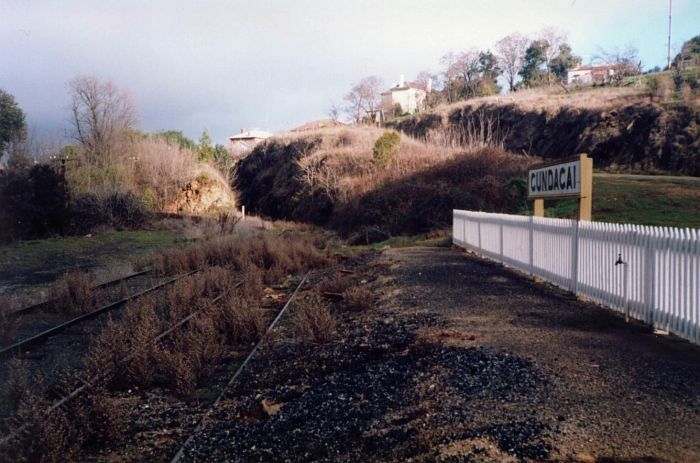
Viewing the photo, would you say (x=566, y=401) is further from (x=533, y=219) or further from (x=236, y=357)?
(x=533, y=219)

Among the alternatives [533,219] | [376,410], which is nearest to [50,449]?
[376,410]

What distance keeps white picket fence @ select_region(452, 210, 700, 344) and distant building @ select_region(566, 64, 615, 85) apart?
69.2 metres

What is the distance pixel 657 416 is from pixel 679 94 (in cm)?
4941

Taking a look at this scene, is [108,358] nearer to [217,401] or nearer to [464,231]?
[217,401]

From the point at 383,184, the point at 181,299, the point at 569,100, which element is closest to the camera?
the point at 181,299

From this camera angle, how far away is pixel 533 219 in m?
14.1

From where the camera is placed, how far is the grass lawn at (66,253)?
2069 cm

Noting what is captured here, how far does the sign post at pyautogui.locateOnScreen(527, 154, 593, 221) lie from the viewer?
12.0 m

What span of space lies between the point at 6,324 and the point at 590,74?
299 ft

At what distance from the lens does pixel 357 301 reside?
12.3m

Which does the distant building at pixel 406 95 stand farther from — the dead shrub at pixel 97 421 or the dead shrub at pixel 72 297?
the dead shrub at pixel 97 421

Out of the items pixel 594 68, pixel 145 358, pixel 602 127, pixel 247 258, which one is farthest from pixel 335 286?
pixel 594 68

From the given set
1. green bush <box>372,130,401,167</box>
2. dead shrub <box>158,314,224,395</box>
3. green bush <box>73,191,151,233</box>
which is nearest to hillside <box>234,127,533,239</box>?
green bush <box>372,130,401,167</box>

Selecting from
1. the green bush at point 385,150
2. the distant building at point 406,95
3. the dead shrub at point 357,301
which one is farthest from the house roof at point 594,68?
Answer: the dead shrub at point 357,301
